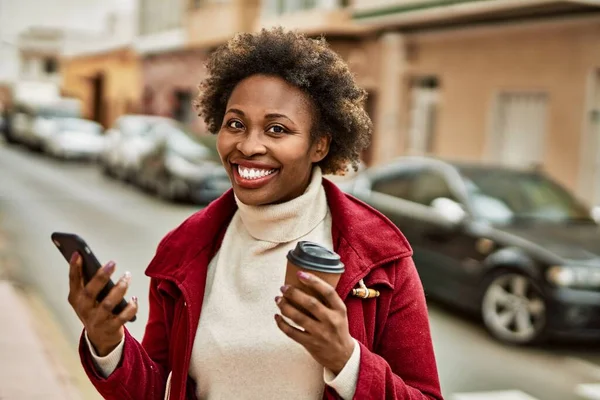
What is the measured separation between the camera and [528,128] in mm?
14922

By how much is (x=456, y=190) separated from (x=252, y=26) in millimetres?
18066

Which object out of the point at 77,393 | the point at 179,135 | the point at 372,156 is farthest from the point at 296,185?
the point at 372,156

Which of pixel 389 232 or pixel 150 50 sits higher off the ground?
pixel 150 50

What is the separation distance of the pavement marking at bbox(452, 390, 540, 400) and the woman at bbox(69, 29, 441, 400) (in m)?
3.88

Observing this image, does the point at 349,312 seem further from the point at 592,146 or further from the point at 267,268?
the point at 592,146

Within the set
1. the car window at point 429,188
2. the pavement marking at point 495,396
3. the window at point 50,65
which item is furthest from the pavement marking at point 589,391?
the window at point 50,65

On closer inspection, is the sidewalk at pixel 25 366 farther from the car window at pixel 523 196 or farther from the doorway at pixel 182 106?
the doorway at pixel 182 106

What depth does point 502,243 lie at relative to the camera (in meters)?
7.37

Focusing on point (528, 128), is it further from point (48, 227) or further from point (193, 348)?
point (193, 348)

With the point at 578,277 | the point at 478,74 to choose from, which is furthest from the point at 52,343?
the point at 478,74

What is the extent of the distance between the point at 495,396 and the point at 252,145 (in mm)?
4309

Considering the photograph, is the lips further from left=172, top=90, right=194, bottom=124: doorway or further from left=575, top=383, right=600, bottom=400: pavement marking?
left=172, top=90, right=194, bottom=124: doorway

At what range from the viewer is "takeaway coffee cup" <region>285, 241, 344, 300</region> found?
1641mm

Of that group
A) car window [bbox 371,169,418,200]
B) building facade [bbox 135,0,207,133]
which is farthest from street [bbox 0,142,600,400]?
building facade [bbox 135,0,207,133]
